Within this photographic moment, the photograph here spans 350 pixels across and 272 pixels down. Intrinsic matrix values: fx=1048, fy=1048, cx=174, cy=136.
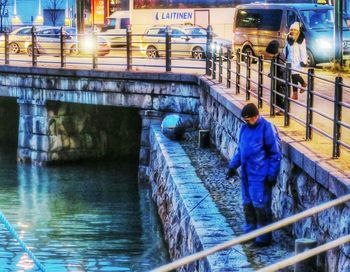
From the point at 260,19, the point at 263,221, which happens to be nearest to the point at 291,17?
the point at 260,19

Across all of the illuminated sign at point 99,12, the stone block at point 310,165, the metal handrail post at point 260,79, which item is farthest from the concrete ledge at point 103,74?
the illuminated sign at point 99,12

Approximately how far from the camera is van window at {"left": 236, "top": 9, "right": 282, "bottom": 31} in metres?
31.2

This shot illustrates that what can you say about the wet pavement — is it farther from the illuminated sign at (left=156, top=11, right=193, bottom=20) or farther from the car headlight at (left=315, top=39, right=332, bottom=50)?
the illuminated sign at (left=156, top=11, right=193, bottom=20)

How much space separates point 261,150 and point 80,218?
356 inches

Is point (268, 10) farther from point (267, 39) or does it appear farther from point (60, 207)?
point (60, 207)

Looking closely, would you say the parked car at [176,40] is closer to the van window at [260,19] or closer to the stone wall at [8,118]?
the van window at [260,19]

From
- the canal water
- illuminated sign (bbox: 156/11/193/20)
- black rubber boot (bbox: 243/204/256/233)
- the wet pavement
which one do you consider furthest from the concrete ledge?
illuminated sign (bbox: 156/11/193/20)

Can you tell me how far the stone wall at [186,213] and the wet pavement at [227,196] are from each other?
0.11m

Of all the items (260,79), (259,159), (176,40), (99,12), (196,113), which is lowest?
(196,113)

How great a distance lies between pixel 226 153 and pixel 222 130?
27.7 inches

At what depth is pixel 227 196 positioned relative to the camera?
1345 cm

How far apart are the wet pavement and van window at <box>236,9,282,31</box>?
10558 mm

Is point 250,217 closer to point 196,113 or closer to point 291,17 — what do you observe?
point 196,113

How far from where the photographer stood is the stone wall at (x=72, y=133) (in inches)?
1051
